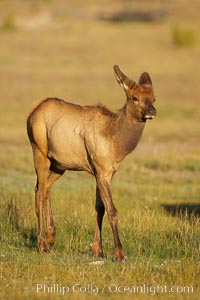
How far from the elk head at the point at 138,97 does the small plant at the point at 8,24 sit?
5187 centimetres

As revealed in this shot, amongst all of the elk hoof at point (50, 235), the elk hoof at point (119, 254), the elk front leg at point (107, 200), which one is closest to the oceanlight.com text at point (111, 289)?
the elk hoof at point (119, 254)

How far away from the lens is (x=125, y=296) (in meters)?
8.25

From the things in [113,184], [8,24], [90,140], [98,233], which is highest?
[8,24]

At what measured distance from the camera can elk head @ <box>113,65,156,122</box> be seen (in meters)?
9.95

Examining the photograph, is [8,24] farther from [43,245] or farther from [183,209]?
[43,245]

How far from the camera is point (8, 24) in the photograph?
62.4 meters

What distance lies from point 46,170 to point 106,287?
2888 mm

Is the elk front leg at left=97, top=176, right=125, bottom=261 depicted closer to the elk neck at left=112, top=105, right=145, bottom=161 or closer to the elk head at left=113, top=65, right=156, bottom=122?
the elk neck at left=112, top=105, right=145, bottom=161

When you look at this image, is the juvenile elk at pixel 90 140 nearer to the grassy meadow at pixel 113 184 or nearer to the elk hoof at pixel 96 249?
the elk hoof at pixel 96 249

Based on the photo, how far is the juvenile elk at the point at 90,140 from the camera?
33.3ft

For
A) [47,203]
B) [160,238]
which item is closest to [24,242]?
[47,203]

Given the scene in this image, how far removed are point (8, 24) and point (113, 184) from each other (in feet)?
151

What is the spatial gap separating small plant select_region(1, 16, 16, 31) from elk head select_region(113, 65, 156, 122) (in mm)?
51872

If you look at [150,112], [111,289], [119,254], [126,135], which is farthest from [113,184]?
[111,289]
